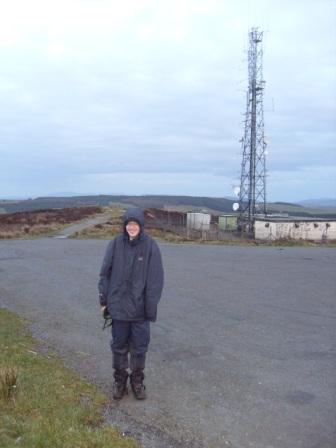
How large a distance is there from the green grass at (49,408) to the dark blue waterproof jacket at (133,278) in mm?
915

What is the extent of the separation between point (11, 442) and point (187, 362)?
9.23 feet

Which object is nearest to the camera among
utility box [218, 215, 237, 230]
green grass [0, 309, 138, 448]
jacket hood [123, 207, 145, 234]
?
green grass [0, 309, 138, 448]

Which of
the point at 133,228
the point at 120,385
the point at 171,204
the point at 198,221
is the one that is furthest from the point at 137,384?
the point at 171,204

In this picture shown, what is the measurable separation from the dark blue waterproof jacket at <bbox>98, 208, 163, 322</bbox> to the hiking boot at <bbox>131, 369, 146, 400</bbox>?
0.57m

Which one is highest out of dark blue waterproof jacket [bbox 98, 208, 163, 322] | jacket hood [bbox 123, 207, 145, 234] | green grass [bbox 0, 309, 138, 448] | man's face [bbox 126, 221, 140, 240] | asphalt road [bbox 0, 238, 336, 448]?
jacket hood [bbox 123, 207, 145, 234]

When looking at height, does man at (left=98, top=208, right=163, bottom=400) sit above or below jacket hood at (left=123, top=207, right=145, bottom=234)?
below

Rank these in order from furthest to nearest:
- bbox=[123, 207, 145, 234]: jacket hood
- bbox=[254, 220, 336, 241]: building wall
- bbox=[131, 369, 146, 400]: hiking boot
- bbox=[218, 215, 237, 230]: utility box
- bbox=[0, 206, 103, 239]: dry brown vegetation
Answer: bbox=[218, 215, 237, 230]: utility box < bbox=[254, 220, 336, 241]: building wall < bbox=[0, 206, 103, 239]: dry brown vegetation < bbox=[131, 369, 146, 400]: hiking boot < bbox=[123, 207, 145, 234]: jacket hood

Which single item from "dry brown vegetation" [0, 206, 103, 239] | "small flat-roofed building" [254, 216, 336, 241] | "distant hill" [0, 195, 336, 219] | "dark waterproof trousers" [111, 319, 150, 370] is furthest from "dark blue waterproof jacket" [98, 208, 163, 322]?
"distant hill" [0, 195, 336, 219]

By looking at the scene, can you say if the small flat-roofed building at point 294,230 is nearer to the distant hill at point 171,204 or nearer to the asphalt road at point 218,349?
the asphalt road at point 218,349

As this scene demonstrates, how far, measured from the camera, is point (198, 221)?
4791 centimetres

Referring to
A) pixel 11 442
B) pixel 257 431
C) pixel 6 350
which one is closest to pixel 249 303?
pixel 6 350

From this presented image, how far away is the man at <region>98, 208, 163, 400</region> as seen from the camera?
5.25 meters

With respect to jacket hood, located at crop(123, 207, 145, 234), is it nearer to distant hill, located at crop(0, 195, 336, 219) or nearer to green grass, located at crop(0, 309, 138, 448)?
green grass, located at crop(0, 309, 138, 448)

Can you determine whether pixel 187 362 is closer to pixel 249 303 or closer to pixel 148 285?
pixel 148 285
